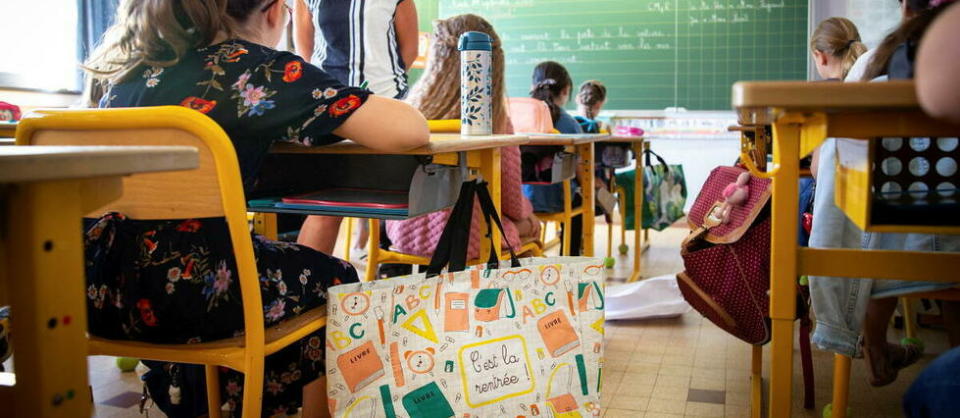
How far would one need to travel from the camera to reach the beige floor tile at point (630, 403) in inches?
69.4

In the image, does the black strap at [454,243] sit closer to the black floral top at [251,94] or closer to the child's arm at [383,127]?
the child's arm at [383,127]

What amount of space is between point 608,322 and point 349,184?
47.1 inches

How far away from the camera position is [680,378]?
1.99 metres

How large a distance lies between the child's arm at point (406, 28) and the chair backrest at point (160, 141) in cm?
190

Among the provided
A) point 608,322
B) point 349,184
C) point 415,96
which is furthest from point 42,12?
point 608,322

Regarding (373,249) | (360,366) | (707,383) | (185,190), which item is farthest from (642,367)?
(185,190)

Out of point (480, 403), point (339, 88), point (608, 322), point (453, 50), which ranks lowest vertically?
point (608, 322)

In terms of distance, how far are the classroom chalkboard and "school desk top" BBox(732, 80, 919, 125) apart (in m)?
4.50

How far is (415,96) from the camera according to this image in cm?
227

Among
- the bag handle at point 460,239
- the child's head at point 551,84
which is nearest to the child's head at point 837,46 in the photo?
the child's head at point 551,84

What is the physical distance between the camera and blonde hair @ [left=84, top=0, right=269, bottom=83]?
3.96 feet

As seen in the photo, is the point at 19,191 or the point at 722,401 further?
the point at 722,401

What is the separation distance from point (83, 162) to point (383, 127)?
694 millimetres

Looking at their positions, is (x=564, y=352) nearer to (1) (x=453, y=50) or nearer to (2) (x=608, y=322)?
(1) (x=453, y=50)
